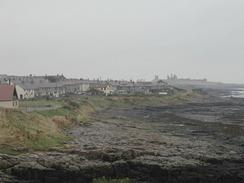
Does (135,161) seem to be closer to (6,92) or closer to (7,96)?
(7,96)

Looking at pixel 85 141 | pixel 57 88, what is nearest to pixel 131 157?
pixel 85 141

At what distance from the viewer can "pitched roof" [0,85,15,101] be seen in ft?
221

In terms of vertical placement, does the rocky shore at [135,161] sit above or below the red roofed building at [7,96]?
below

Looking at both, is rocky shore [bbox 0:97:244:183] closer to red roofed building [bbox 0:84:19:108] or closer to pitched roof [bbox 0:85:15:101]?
red roofed building [bbox 0:84:19:108]

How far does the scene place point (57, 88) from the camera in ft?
523

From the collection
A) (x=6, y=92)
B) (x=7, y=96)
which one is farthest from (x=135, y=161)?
(x=6, y=92)

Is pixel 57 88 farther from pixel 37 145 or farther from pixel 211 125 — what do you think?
pixel 37 145

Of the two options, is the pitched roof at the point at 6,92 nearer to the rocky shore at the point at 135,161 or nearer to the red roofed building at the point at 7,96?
the red roofed building at the point at 7,96

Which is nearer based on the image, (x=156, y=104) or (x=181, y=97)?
(x=156, y=104)

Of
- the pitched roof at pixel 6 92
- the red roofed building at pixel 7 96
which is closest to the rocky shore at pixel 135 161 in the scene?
the red roofed building at pixel 7 96

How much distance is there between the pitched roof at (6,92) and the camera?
67312 millimetres

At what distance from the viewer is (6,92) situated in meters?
68.3

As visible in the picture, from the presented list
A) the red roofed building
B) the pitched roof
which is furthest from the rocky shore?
the pitched roof

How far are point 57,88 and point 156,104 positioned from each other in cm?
3534
